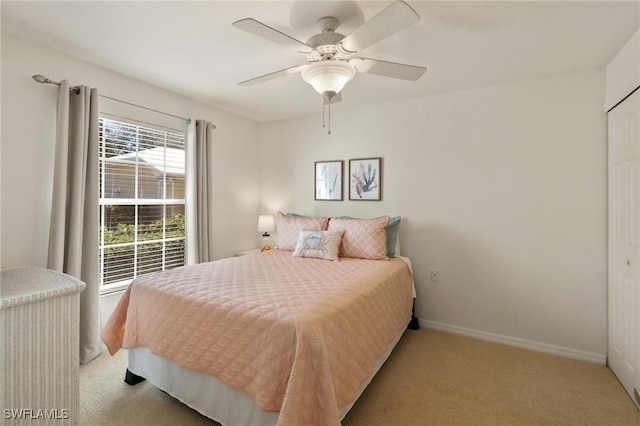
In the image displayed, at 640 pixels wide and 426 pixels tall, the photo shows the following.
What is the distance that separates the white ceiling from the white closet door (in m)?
0.55

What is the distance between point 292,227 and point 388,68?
1956 mm

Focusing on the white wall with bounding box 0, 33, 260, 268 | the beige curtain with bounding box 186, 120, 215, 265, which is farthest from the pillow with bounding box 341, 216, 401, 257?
the white wall with bounding box 0, 33, 260, 268

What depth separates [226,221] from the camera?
12.3 ft

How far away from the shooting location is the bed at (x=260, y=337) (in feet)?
4.47

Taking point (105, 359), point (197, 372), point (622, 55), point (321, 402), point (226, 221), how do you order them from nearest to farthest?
point (321, 402), point (197, 372), point (622, 55), point (105, 359), point (226, 221)

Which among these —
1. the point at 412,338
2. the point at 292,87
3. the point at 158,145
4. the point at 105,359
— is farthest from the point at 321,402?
the point at 158,145

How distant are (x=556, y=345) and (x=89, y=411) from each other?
11.3 ft

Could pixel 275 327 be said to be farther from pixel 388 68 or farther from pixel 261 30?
pixel 388 68

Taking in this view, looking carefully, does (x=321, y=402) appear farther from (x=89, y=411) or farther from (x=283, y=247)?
(x=283, y=247)

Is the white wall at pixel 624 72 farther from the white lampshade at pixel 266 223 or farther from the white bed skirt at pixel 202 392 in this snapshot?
the white lampshade at pixel 266 223

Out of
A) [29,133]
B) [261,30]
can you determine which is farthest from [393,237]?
[29,133]

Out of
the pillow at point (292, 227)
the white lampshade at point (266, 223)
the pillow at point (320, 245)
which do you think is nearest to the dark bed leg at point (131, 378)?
the pillow at point (320, 245)

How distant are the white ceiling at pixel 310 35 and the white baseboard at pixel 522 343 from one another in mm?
2279

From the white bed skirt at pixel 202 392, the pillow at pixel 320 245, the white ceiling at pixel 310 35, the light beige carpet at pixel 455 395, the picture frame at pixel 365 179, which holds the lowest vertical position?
the light beige carpet at pixel 455 395
